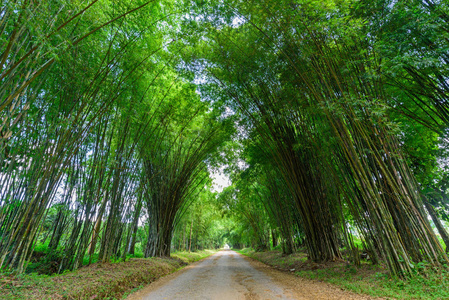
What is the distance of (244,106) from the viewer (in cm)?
486

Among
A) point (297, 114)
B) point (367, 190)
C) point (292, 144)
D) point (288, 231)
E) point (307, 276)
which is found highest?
point (297, 114)

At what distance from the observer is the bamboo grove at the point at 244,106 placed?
251cm

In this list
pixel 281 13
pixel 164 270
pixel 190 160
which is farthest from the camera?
pixel 190 160

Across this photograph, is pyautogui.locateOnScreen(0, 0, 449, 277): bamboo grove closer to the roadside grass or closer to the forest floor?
the roadside grass

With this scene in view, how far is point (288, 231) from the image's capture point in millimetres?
7246

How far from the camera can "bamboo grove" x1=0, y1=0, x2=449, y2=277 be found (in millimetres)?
2514

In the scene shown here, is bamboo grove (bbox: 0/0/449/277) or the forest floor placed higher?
bamboo grove (bbox: 0/0/449/277)

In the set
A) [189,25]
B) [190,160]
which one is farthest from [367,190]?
[190,160]

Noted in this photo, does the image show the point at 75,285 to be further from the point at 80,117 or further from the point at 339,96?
the point at 339,96

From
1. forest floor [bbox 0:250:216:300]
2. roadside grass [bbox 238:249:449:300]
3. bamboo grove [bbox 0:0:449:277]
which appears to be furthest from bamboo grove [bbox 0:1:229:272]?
roadside grass [bbox 238:249:449:300]

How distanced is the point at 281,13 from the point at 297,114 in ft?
6.75

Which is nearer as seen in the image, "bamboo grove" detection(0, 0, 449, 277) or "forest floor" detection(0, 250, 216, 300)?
"forest floor" detection(0, 250, 216, 300)

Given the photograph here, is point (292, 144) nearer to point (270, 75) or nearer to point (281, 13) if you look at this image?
point (270, 75)

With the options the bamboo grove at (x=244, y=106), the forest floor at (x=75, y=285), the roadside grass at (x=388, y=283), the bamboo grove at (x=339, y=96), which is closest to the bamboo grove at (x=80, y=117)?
the bamboo grove at (x=244, y=106)
